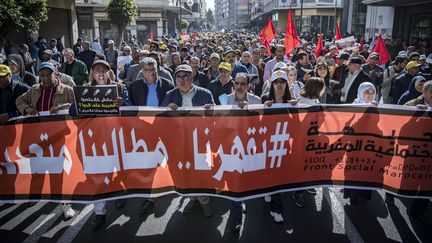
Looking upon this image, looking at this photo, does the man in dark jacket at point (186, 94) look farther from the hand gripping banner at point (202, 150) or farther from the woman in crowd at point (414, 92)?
the woman in crowd at point (414, 92)

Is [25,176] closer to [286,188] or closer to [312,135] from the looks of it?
[286,188]

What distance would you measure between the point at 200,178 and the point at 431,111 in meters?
2.76

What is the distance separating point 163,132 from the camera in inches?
171

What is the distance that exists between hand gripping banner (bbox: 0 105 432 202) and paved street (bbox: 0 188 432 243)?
0.45 meters

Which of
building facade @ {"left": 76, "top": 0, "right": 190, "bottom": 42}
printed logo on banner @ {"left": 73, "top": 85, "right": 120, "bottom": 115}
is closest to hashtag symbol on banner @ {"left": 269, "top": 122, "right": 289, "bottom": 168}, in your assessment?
printed logo on banner @ {"left": 73, "top": 85, "right": 120, "bottom": 115}

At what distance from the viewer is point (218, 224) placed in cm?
464

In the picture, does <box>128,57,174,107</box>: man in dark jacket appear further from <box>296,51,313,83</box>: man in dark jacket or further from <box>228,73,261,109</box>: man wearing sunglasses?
<box>296,51,313,83</box>: man in dark jacket

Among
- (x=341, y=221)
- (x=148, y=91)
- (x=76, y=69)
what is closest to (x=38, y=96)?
(x=148, y=91)

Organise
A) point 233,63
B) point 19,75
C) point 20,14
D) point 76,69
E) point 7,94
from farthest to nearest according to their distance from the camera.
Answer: point 20,14 → point 76,69 → point 233,63 → point 19,75 → point 7,94

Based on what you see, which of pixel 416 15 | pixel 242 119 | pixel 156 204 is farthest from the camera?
pixel 416 15

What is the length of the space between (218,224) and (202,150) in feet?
3.27

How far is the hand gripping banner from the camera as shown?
4301 millimetres

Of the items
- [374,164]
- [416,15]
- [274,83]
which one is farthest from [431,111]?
[416,15]

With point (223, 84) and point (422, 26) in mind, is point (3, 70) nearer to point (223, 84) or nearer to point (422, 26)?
point (223, 84)
